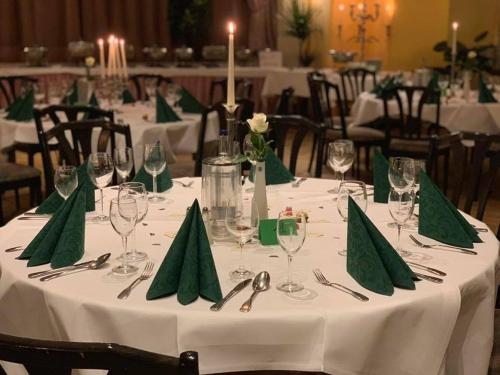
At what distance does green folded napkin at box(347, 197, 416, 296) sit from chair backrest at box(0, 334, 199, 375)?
0.68 m

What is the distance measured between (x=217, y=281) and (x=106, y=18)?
7.48 m

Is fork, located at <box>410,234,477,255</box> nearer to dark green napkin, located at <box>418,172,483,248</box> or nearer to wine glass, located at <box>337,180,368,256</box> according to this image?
dark green napkin, located at <box>418,172,483,248</box>

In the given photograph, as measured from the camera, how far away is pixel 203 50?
854cm

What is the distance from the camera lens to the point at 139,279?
1.45m

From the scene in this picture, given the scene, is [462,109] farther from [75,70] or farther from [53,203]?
[75,70]

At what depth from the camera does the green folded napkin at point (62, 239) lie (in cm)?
156

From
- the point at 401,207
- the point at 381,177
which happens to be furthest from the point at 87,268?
the point at 381,177

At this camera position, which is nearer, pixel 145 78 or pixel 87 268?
pixel 87 268

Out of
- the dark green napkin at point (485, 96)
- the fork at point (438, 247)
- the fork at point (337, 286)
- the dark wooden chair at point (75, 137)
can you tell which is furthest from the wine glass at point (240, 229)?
the dark green napkin at point (485, 96)

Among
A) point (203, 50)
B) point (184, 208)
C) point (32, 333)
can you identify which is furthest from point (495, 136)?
point (203, 50)

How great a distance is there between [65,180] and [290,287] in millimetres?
811

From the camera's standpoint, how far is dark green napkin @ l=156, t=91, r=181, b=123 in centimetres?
400

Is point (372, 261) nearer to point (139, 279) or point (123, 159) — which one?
point (139, 279)

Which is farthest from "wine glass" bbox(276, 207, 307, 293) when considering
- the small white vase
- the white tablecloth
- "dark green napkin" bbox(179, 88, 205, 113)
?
the white tablecloth
